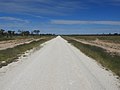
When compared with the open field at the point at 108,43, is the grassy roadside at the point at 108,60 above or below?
above

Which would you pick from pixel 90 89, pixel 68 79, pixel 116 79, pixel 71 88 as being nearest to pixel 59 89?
pixel 71 88

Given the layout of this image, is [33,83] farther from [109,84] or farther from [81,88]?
[109,84]

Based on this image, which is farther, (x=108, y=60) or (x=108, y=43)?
(x=108, y=43)

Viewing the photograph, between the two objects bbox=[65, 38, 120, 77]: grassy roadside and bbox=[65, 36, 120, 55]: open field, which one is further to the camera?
bbox=[65, 36, 120, 55]: open field

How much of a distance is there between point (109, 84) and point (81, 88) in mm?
1468

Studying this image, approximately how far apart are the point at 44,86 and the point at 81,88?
131 centimetres

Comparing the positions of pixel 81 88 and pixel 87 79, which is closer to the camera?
pixel 81 88

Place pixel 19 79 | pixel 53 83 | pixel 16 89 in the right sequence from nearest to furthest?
pixel 16 89
pixel 53 83
pixel 19 79

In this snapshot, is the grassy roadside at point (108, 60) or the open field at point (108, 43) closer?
the grassy roadside at point (108, 60)

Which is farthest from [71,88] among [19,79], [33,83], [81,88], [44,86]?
[19,79]

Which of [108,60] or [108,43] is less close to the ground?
[108,60]

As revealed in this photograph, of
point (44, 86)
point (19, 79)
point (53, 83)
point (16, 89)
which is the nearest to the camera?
point (16, 89)

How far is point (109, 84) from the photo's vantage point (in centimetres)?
983

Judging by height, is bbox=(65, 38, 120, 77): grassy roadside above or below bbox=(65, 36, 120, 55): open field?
above
